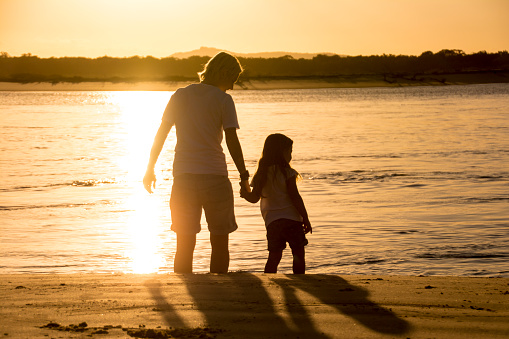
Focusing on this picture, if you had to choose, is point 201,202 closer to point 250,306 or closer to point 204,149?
point 204,149

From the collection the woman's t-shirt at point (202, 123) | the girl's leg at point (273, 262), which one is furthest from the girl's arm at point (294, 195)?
the woman's t-shirt at point (202, 123)

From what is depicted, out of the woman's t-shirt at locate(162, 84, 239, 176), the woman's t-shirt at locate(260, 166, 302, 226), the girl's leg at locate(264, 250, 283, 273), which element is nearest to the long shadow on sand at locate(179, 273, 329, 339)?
the girl's leg at locate(264, 250, 283, 273)

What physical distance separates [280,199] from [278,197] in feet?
0.08

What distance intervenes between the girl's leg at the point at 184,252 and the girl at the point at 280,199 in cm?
68

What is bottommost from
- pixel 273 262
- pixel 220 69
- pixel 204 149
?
pixel 273 262

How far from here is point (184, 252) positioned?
5465 millimetres

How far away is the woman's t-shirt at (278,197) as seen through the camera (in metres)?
5.80

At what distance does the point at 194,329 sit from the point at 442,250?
15.9 ft

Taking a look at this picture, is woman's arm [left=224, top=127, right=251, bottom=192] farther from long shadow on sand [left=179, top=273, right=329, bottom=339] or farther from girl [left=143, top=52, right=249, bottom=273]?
long shadow on sand [left=179, top=273, right=329, bottom=339]

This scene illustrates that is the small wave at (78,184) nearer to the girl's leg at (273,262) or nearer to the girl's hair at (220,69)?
the girl's leg at (273,262)

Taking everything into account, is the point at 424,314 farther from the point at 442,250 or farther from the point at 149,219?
the point at 149,219

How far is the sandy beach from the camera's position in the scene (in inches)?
154

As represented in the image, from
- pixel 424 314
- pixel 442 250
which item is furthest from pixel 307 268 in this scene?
pixel 424 314

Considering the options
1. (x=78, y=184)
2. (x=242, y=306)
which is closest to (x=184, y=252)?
(x=242, y=306)
